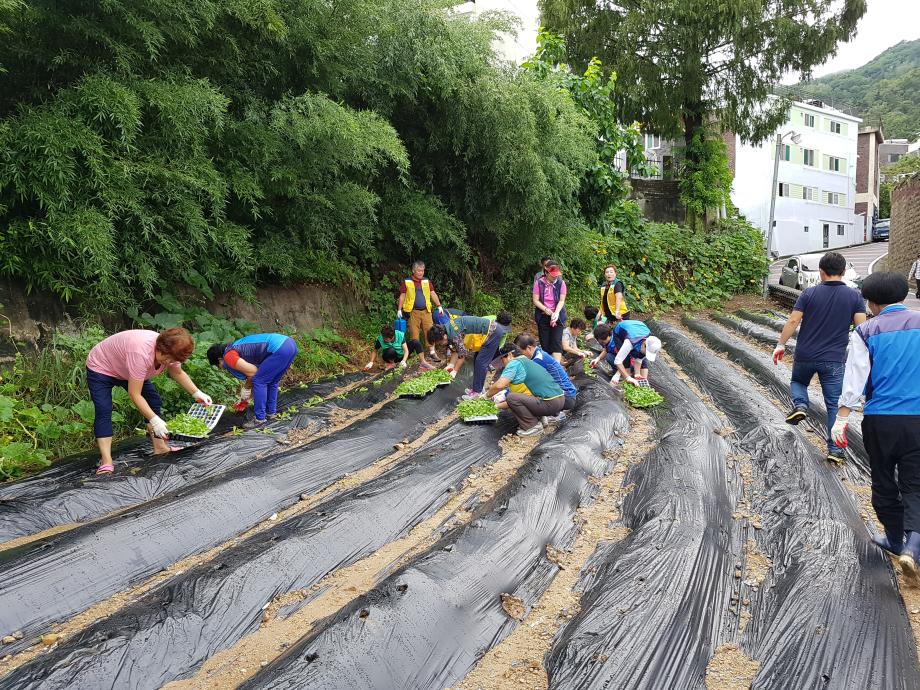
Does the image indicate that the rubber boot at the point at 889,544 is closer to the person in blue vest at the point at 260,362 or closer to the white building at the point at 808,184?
the person in blue vest at the point at 260,362

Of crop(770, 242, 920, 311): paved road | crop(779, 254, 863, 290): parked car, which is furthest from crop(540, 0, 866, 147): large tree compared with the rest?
crop(770, 242, 920, 311): paved road

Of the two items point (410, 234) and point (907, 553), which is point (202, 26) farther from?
point (907, 553)

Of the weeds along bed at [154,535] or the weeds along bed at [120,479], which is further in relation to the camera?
the weeds along bed at [120,479]

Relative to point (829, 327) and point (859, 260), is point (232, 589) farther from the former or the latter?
point (859, 260)

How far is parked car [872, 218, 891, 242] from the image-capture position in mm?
40875

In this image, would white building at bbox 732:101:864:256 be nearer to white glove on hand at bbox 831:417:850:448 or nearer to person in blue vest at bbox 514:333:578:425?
person in blue vest at bbox 514:333:578:425

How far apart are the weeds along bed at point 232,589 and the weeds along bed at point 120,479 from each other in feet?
4.00

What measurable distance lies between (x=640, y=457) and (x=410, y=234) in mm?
5729

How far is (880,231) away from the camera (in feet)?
135

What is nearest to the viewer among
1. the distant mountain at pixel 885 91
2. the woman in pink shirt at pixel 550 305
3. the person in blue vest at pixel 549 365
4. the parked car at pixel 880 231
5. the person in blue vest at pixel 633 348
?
the person in blue vest at pixel 549 365

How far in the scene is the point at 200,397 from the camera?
5.07 m

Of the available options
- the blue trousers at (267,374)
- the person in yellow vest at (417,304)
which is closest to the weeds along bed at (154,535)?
the blue trousers at (267,374)

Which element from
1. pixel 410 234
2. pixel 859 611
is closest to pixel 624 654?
pixel 859 611

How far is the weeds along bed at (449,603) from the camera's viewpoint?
2533mm
